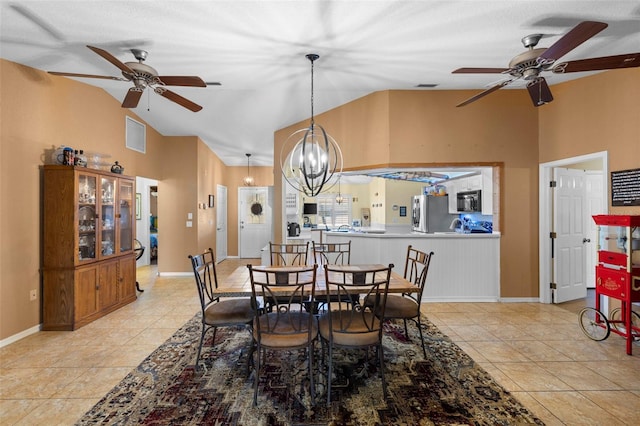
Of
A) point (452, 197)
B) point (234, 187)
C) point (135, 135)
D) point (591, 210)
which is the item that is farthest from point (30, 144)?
point (591, 210)

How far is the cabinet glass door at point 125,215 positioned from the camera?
15.1 feet

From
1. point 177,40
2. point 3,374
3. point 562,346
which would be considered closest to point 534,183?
point 562,346

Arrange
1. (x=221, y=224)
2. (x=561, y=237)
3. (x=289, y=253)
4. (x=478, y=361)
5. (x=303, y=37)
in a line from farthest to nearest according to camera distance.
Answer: (x=221, y=224), (x=561, y=237), (x=289, y=253), (x=303, y=37), (x=478, y=361)

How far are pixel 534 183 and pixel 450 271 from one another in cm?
177

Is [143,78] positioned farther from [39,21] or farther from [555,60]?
[555,60]

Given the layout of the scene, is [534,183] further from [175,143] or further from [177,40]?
[175,143]

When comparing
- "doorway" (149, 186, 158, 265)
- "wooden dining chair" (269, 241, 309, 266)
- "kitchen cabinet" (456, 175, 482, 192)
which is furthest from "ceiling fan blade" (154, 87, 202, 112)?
"doorway" (149, 186, 158, 265)

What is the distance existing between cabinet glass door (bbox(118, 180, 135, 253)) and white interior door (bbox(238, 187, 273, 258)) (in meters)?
4.42

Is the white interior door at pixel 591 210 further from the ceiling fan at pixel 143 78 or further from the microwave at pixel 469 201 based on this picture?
the ceiling fan at pixel 143 78

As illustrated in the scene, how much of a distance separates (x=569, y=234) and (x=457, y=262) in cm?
167

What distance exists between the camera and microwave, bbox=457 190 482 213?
524cm

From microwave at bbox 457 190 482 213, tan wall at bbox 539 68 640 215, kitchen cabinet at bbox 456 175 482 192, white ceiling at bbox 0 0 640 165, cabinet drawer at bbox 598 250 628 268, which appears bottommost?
cabinet drawer at bbox 598 250 628 268

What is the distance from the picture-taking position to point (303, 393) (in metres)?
2.37

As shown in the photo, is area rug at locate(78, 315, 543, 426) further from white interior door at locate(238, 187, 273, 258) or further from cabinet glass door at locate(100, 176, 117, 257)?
white interior door at locate(238, 187, 273, 258)
